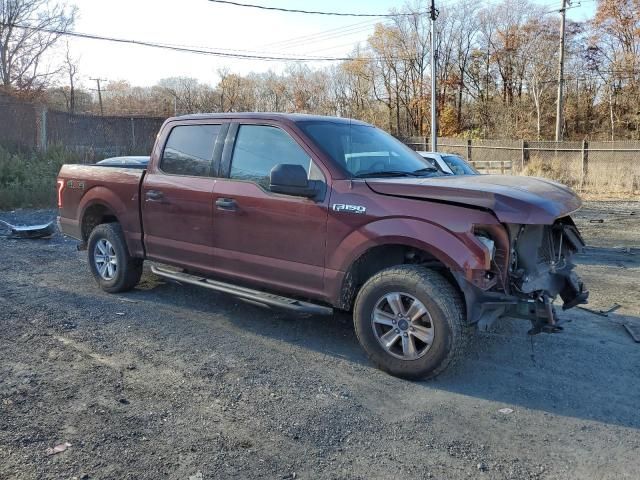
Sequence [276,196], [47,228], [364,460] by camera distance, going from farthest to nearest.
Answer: [47,228], [276,196], [364,460]

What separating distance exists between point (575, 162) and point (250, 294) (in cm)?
2449

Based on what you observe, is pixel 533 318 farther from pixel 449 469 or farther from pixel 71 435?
pixel 71 435

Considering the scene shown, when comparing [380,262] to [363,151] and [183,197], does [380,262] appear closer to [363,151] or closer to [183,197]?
[363,151]

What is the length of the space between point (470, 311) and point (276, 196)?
72.7 inches

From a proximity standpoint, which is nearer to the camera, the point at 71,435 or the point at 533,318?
the point at 71,435

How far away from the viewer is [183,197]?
18.6ft

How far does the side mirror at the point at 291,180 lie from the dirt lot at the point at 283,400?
1366 mm

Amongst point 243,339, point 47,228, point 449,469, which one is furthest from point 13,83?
point 449,469

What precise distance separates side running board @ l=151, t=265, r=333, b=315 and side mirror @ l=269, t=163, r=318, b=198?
91 centimetres

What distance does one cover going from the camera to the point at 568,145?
27062 millimetres

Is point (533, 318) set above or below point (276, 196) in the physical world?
below

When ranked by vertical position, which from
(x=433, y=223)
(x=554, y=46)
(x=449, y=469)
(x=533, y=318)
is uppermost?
(x=554, y=46)

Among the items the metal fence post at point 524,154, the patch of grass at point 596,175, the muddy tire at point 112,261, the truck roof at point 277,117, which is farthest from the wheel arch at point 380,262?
the metal fence post at point 524,154

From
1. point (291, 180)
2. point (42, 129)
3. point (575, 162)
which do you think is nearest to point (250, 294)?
point (291, 180)
